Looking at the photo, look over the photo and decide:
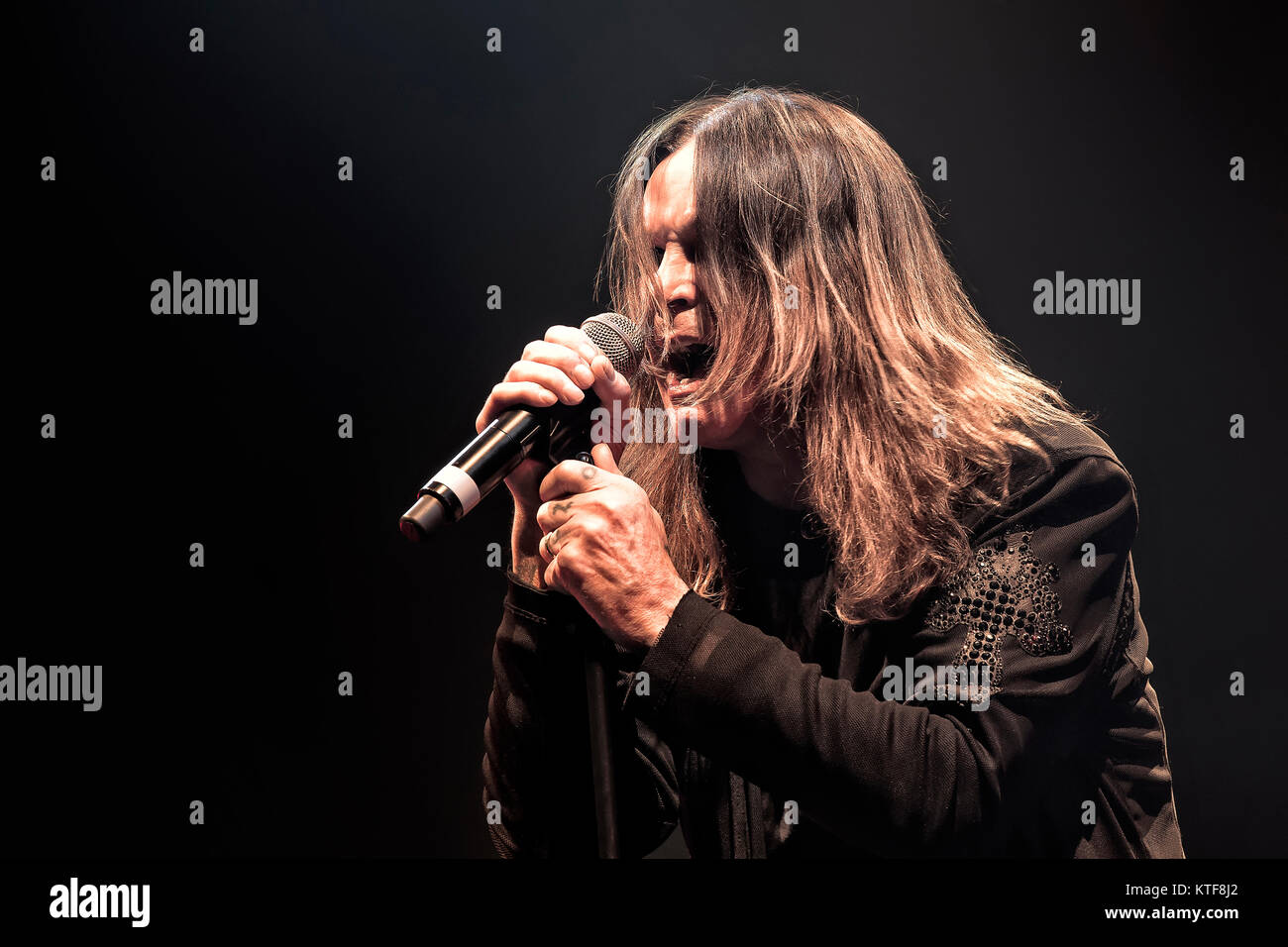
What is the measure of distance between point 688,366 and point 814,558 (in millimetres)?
363

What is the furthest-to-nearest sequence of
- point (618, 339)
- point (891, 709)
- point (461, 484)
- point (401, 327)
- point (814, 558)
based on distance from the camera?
point (401, 327) → point (814, 558) → point (618, 339) → point (891, 709) → point (461, 484)

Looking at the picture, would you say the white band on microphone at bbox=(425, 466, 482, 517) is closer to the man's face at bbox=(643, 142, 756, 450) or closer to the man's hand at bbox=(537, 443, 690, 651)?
the man's hand at bbox=(537, 443, 690, 651)

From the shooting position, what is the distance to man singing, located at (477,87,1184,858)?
1103 mm

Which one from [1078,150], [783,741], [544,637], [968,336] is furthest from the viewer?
[1078,150]

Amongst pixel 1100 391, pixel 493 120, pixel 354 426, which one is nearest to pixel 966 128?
pixel 1100 391

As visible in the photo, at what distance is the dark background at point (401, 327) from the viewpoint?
169 centimetres

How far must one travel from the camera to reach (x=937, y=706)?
1.14 m

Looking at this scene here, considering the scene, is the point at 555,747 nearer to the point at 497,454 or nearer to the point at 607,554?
the point at 607,554

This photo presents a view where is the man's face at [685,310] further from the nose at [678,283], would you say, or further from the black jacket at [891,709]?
the black jacket at [891,709]

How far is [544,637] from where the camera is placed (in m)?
1.23

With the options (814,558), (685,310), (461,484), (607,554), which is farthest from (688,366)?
(461,484)

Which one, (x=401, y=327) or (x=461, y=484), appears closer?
(x=461, y=484)

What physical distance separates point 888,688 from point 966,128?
3.48ft
